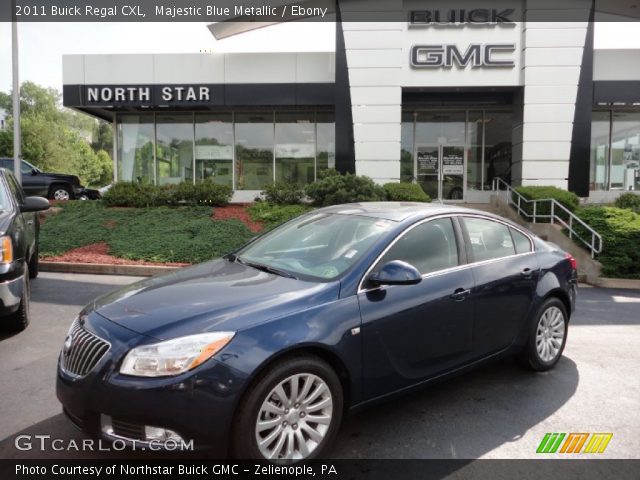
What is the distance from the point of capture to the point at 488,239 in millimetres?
4188

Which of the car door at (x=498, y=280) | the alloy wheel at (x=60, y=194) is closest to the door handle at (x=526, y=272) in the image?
the car door at (x=498, y=280)

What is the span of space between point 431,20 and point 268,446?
644 inches

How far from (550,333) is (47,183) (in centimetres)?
1870

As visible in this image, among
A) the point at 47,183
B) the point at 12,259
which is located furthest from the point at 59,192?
the point at 12,259

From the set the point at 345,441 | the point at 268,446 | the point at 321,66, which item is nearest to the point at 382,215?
the point at 345,441

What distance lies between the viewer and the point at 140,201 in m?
15.2

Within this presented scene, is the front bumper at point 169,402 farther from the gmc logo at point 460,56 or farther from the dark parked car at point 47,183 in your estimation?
the dark parked car at point 47,183

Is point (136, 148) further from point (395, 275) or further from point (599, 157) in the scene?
point (395, 275)

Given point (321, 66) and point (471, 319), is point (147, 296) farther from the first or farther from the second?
point (321, 66)

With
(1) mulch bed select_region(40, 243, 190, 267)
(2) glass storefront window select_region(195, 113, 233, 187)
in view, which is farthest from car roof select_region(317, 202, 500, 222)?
(2) glass storefront window select_region(195, 113, 233, 187)

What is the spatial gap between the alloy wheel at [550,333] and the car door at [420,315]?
3.50ft

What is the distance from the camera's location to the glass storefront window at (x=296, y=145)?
1925 centimetres

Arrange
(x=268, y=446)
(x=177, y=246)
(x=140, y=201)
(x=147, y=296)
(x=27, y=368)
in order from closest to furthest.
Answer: (x=268, y=446) < (x=147, y=296) < (x=27, y=368) < (x=177, y=246) < (x=140, y=201)

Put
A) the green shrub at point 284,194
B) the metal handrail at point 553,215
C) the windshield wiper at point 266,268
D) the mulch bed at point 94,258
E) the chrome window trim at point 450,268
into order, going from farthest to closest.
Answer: the green shrub at point 284,194 → the metal handrail at point 553,215 → the mulch bed at point 94,258 → the windshield wiper at point 266,268 → the chrome window trim at point 450,268
